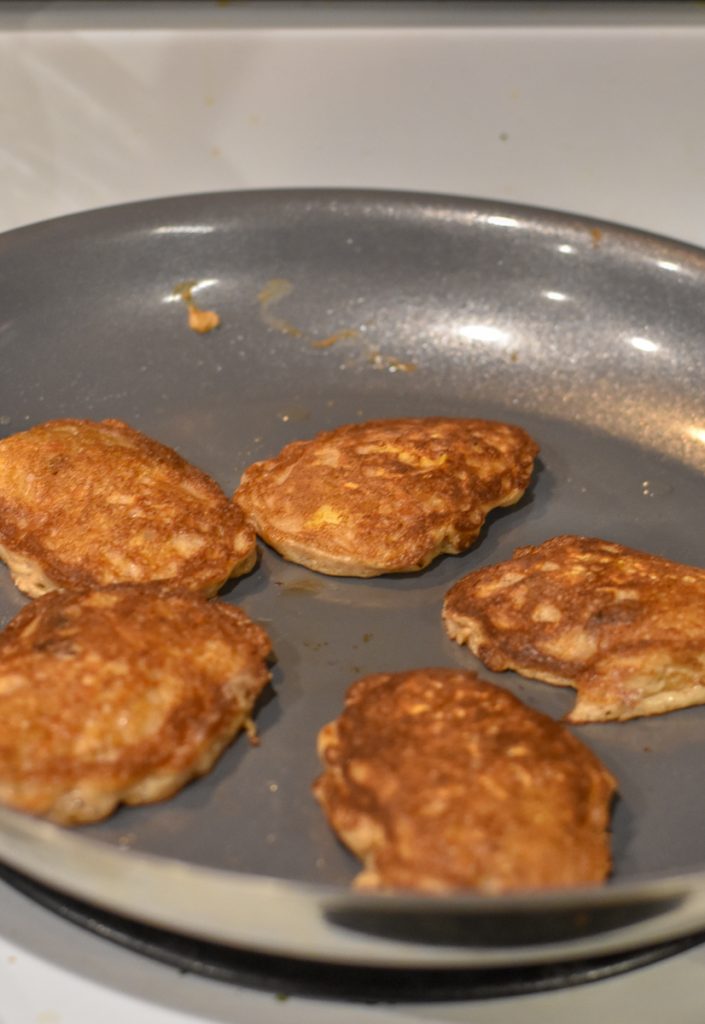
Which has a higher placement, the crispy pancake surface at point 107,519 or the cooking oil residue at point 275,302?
the cooking oil residue at point 275,302

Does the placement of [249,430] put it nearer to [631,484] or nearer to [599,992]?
[631,484]

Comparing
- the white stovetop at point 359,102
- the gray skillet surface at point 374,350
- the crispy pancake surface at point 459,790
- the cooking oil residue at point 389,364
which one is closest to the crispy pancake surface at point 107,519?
the gray skillet surface at point 374,350

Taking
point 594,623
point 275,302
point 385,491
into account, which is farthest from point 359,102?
point 594,623

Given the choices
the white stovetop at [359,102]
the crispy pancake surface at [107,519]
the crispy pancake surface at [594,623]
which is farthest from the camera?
the white stovetop at [359,102]

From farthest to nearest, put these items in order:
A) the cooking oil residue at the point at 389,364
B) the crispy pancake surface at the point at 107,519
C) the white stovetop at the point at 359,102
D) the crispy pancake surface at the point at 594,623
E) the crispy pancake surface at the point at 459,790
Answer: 1. the white stovetop at the point at 359,102
2. the cooking oil residue at the point at 389,364
3. the crispy pancake surface at the point at 107,519
4. the crispy pancake surface at the point at 594,623
5. the crispy pancake surface at the point at 459,790

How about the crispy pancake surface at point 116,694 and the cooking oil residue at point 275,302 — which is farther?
the cooking oil residue at point 275,302

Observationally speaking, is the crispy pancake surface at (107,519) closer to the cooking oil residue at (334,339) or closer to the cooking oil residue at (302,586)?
the cooking oil residue at (302,586)

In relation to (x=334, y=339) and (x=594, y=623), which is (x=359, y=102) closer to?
(x=334, y=339)
